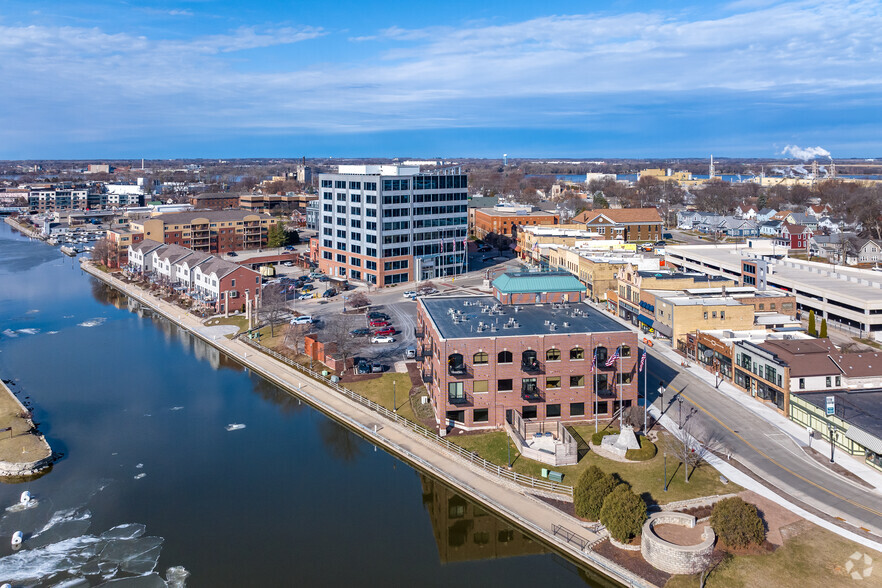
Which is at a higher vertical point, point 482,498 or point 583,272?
point 583,272

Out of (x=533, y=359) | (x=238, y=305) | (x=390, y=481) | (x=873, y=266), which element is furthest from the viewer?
(x=873, y=266)

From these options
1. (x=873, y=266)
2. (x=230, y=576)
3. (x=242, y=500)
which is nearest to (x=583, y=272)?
(x=873, y=266)

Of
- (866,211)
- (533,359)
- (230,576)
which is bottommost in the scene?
(230,576)

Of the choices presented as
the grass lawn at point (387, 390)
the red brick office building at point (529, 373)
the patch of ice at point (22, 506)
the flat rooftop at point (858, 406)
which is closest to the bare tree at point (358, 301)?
the grass lawn at point (387, 390)

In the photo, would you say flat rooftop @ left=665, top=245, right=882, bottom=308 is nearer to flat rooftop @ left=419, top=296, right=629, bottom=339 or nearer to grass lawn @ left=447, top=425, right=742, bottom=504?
flat rooftop @ left=419, top=296, right=629, bottom=339

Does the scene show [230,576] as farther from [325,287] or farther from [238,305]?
[325,287]

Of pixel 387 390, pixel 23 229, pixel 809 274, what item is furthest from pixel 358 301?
pixel 23 229

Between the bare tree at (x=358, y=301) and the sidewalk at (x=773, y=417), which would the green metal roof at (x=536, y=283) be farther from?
the bare tree at (x=358, y=301)
